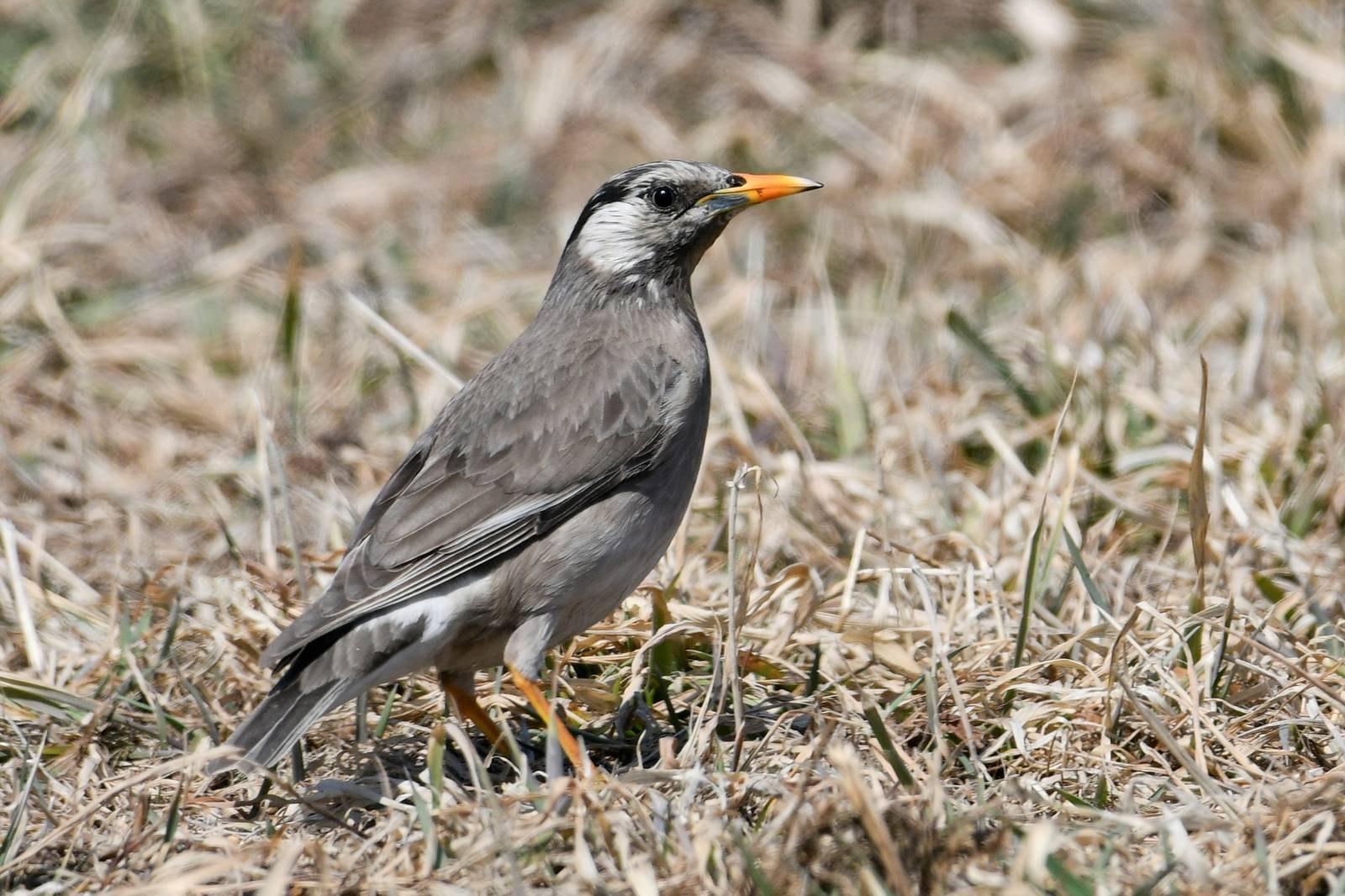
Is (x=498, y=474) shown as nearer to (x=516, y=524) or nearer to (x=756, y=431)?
(x=516, y=524)

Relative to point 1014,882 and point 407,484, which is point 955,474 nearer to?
point 407,484

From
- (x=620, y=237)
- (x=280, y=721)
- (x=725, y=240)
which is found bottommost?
(x=725, y=240)

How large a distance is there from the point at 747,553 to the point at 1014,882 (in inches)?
101

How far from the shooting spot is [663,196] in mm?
5461

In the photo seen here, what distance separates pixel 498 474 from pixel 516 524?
193 mm

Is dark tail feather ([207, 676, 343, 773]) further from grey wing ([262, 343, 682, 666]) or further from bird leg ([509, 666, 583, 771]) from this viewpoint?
bird leg ([509, 666, 583, 771])

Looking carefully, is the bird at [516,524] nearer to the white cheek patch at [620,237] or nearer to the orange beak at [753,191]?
the orange beak at [753,191]

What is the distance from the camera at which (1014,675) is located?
4.62 m

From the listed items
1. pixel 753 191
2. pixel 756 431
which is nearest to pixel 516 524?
pixel 753 191

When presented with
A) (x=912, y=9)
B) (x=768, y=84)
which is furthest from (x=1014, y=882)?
(x=912, y=9)

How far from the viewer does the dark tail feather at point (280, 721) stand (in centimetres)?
431

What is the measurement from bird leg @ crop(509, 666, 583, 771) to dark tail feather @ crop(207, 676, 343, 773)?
0.51m

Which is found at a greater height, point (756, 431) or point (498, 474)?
point (498, 474)

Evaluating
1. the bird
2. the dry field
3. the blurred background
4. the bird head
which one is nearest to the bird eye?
the bird head
